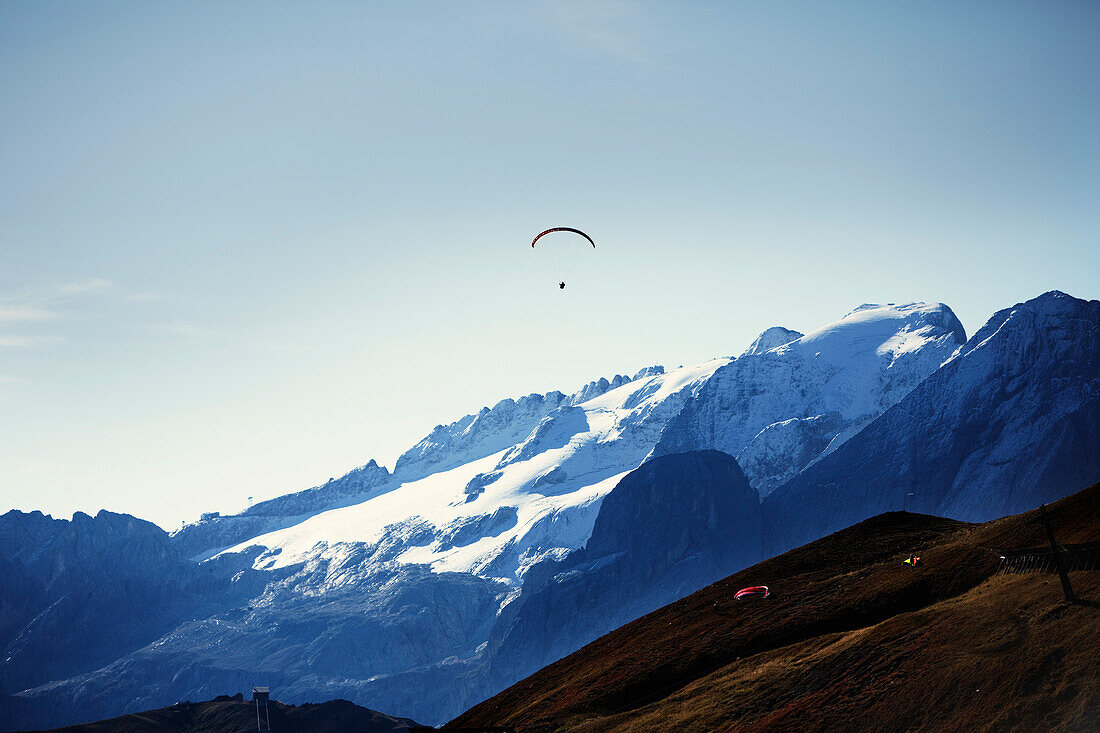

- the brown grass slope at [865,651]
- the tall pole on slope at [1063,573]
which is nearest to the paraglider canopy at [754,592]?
the brown grass slope at [865,651]

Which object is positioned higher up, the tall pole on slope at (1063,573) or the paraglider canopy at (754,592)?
the paraglider canopy at (754,592)

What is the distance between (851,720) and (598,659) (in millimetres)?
58886

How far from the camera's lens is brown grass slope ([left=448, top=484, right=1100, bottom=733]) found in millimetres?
71312

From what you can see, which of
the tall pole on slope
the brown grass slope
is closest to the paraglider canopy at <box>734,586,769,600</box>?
the brown grass slope

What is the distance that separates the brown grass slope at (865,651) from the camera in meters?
71.3

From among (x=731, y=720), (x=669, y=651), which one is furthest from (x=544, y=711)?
(x=731, y=720)

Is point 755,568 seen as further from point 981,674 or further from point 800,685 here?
point 981,674

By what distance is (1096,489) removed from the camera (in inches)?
3878

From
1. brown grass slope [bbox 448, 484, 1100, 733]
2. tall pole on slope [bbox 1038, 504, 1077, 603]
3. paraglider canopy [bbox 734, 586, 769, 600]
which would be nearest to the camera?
brown grass slope [bbox 448, 484, 1100, 733]

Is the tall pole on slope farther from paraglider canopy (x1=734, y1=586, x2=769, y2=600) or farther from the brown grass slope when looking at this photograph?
paraglider canopy (x1=734, y1=586, x2=769, y2=600)

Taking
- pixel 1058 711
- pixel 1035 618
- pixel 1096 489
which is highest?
pixel 1096 489

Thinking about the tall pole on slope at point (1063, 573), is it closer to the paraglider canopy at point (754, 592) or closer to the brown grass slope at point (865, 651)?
the brown grass slope at point (865, 651)

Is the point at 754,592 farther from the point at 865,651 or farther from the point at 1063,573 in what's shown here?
the point at 1063,573

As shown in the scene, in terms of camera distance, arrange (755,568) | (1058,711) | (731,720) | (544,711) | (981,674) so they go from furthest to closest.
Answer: (755,568) < (544,711) < (731,720) < (981,674) < (1058,711)
